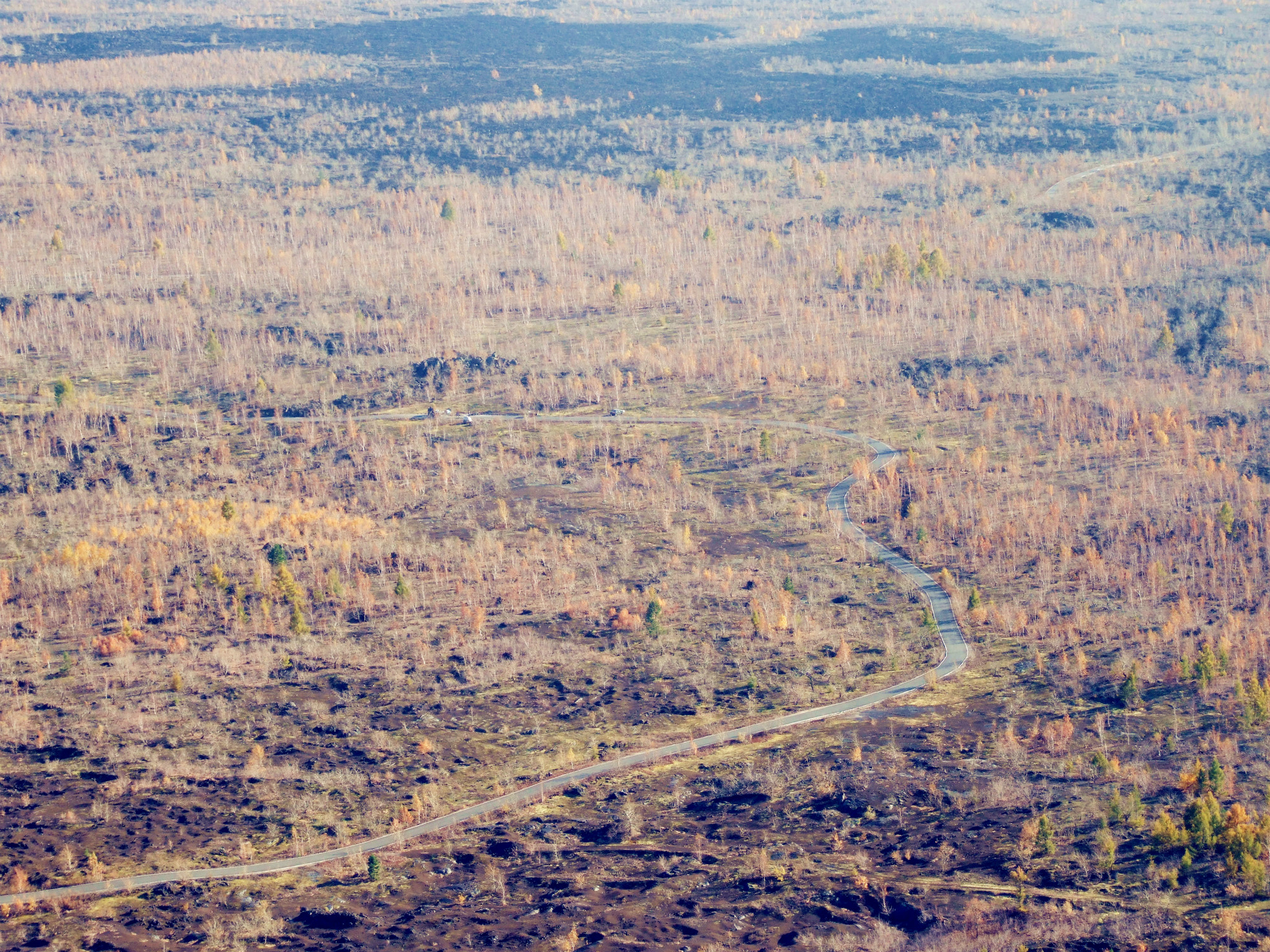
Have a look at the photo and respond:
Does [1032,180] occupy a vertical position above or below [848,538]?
above

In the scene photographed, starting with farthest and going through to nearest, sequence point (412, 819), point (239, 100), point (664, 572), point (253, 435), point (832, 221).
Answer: point (239, 100)
point (832, 221)
point (253, 435)
point (664, 572)
point (412, 819)

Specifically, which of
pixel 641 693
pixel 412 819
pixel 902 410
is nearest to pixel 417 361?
pixel 902 410

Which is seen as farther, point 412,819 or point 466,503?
point 466,503

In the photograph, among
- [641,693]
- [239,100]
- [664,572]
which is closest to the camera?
[641,693]

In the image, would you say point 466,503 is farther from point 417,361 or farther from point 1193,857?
point 1193,857
